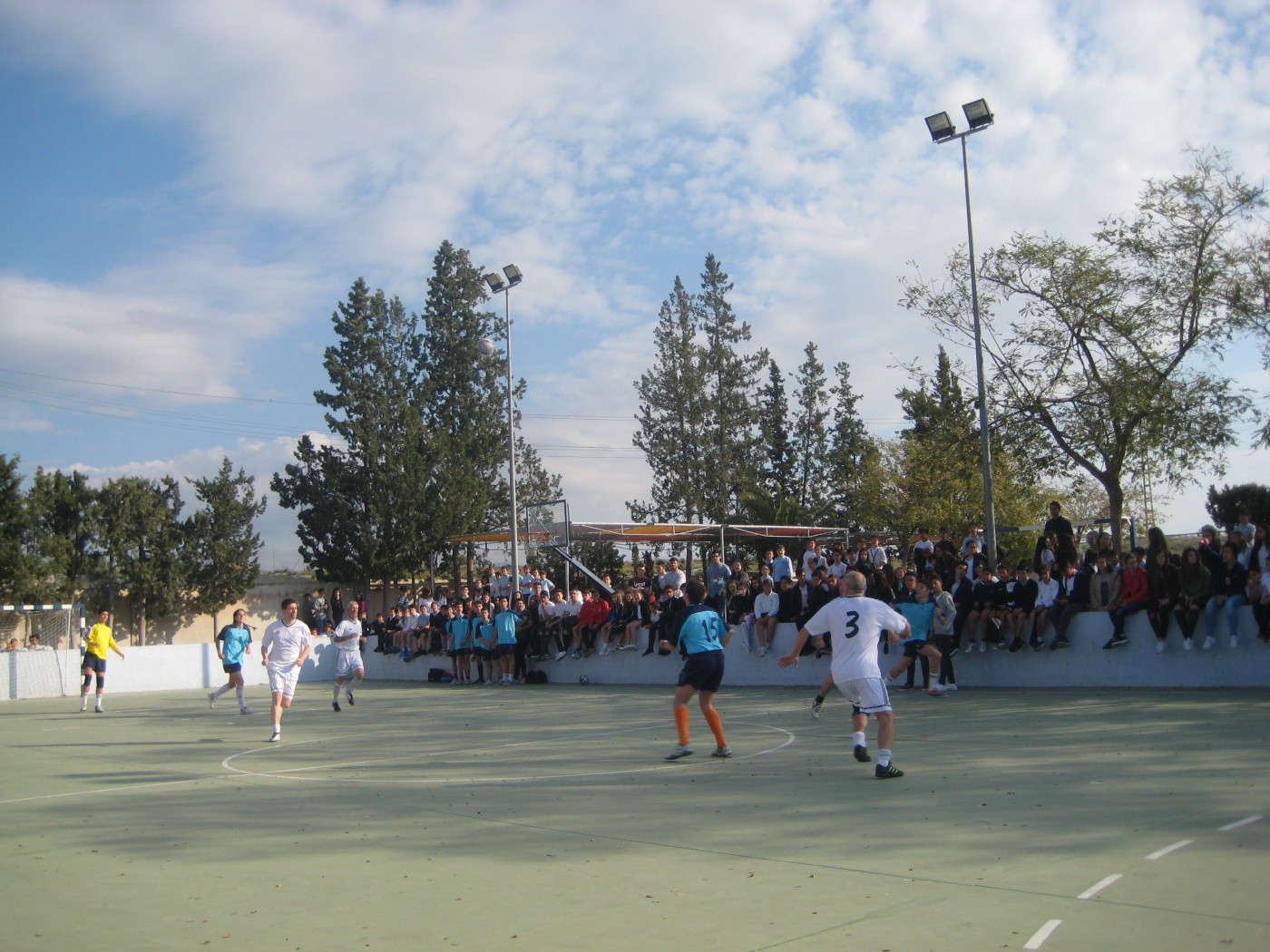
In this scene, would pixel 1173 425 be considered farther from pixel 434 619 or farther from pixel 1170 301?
pixel 434 619

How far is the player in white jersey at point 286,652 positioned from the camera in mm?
15703

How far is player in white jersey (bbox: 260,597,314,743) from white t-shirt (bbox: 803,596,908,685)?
867cm

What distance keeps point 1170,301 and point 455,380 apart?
41115 millimetres

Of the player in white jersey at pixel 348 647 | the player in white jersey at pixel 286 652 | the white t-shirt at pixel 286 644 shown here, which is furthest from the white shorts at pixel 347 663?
the white t-shirt at pixel 286 644

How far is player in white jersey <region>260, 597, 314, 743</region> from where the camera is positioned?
15.7m

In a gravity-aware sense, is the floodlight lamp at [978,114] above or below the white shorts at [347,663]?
above

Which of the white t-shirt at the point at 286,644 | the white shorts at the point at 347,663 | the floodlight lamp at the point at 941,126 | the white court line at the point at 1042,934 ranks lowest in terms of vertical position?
the white court line at the point at 1042,934

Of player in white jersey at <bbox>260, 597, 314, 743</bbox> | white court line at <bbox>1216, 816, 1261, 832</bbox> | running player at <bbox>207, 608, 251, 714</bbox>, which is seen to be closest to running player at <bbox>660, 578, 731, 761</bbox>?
white court line at <bbox>1216, 816, 1261, 832</bbox>

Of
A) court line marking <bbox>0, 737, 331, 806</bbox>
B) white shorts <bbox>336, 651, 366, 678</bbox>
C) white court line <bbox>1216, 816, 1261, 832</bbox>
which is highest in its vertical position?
white shorts <bbox>336, 651, 366, 678</bbox>

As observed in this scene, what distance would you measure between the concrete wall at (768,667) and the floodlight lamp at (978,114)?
10.7 m

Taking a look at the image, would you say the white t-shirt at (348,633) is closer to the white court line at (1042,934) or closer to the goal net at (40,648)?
the goal net at (40,648)

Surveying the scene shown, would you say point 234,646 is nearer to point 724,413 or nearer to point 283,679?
point 283,679

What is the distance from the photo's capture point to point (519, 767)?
37.6 ft

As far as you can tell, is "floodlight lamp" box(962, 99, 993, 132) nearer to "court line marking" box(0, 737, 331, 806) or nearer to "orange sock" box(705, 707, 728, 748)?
"orange sock" box(705, 707, 728, 748)
